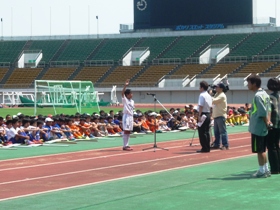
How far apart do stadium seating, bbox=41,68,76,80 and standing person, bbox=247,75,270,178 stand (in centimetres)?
6365

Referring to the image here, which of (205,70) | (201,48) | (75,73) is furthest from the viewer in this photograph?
(75,73)

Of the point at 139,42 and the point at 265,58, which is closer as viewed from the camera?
the point at 265,58

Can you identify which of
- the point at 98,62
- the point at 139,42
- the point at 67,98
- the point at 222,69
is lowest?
the point at 67,98

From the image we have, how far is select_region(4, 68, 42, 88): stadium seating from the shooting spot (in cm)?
7475

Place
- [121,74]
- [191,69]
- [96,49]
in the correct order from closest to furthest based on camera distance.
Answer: [191,69] < [121,74] < [96,49]

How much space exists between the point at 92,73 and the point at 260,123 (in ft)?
211

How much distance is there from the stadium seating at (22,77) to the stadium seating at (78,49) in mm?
3564

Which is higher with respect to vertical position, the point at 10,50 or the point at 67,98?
the point at 10,50

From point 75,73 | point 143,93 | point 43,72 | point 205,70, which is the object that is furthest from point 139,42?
point 205,70

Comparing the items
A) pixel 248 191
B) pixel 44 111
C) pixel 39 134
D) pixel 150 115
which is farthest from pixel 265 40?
pixel 248 191

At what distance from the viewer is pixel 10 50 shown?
8400 cm

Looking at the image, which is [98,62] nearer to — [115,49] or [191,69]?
[115,49]

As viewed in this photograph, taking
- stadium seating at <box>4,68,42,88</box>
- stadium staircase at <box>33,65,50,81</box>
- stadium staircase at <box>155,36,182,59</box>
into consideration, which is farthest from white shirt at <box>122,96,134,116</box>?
stadium staircase at <box>33,65,50,81</box>

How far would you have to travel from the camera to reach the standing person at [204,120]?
1762 centimetres
